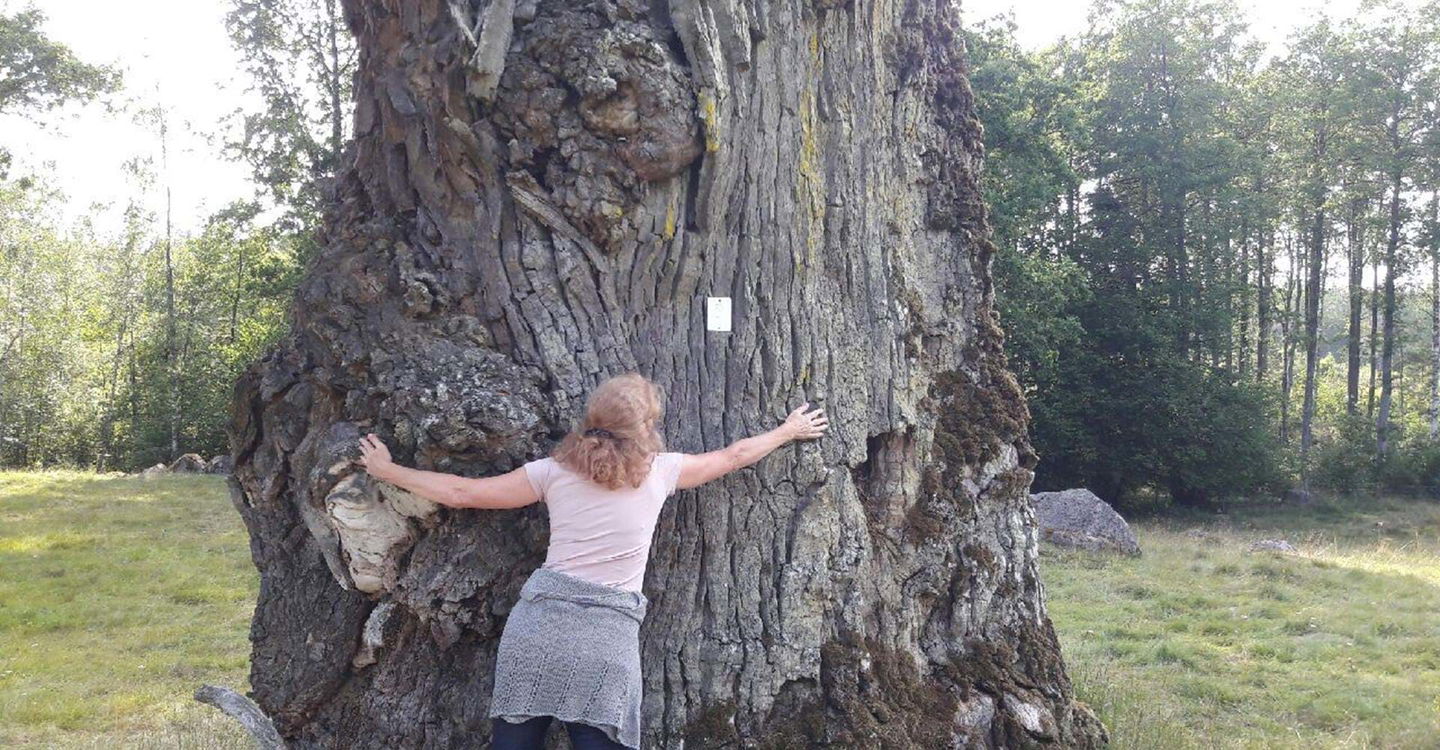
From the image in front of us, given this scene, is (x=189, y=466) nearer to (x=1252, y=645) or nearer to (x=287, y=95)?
(x=287, y=95)

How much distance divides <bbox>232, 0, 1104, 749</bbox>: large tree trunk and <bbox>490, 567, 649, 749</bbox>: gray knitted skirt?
624 millimetres

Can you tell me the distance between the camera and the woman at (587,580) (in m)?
3.53

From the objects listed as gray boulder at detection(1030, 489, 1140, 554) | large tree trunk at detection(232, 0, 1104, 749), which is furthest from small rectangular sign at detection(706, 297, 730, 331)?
gray boulder at detection(1030, 489, 1140, 554)

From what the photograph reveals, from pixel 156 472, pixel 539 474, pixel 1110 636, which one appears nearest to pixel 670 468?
pixel 539 474

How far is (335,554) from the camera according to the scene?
4.48m

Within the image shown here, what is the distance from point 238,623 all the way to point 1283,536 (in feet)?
65.0

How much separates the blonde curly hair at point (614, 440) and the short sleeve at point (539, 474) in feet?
0.22

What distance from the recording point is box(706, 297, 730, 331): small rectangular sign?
441 centimetres

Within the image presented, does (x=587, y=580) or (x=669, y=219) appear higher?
(x=669, y=219)

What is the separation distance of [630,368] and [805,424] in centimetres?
75

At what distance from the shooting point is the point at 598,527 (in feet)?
12.0

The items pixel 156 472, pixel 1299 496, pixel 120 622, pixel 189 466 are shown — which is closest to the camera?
pixel 120 622

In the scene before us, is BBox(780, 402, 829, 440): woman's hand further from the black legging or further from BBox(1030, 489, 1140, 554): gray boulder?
BBox(1030, 489, 1140, 554): gray boulder

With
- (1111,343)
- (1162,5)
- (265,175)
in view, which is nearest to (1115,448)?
(1111,343)
